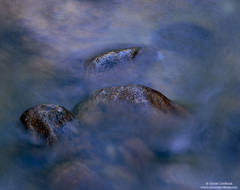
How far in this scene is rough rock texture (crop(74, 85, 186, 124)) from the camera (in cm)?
429

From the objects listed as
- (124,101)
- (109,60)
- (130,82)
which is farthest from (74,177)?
(109,60)

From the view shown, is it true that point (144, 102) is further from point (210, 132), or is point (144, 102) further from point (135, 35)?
point (135, 35)

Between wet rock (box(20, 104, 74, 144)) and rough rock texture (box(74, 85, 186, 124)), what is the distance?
28 cm

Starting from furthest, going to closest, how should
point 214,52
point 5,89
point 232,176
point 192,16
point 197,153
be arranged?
point 192,16 < point 214,52 < point 5,89 < point 197,153 < point 232,176

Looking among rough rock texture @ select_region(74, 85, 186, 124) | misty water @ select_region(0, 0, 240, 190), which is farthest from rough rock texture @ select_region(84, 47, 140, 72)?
rough rock texture @ select_region(74, 85, 186, 124)

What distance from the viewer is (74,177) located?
11.4ft

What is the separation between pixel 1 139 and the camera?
4211mm

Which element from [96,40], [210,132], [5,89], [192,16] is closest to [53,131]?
[5,89]

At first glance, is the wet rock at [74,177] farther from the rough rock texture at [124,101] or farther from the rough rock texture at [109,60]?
the rough rock texture at [109,60]

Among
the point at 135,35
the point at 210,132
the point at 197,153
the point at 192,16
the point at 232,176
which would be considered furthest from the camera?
the point at 192,16

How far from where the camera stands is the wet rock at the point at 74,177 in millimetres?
3436

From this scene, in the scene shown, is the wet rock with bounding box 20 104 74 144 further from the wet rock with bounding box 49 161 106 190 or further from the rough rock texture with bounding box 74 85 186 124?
the wet rock with bounding box 49 161 106 190

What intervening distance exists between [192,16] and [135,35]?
1525 millimetres

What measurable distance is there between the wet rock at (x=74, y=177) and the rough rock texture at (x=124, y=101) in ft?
2.67
